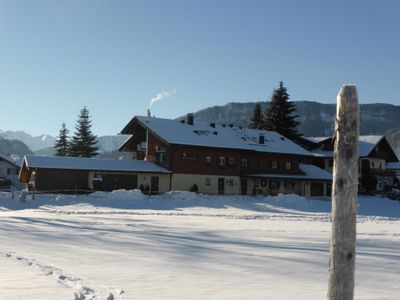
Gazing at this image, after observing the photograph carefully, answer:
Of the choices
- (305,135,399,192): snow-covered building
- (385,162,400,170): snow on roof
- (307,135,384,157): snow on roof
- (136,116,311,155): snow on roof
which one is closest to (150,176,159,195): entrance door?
(136,116,311,155): snow on roof

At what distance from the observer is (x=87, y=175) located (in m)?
52.6

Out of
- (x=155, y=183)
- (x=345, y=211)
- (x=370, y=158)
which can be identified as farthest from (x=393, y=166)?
(x=345, y=211)

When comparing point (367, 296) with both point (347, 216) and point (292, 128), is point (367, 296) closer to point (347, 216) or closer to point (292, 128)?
point (347, 216)

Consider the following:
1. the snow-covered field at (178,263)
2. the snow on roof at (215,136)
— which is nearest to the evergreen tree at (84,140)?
the snow on roof at (215,136)

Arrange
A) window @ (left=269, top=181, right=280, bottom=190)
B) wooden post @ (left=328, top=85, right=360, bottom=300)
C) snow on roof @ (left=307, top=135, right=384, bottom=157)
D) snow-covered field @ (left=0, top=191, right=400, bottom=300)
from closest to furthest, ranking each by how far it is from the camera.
Result: wooden post @ (left=328, top=85, right=360, bottom=300)
snow-covered field @ (left=0, top=191, right=400, bottom=300)
window @ (left=269, top=181, right=280, bottom=190)
snow on roof @ (left=307, top=135, right=384, bottom=157)

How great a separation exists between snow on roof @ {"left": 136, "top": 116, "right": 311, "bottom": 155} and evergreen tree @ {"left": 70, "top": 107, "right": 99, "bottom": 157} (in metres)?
27.2

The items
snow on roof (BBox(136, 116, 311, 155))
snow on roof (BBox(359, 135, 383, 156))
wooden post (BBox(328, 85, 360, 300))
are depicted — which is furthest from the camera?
snow on roof (BBox(359, 135, 383, 156))

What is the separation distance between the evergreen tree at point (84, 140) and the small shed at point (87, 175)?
101 feet

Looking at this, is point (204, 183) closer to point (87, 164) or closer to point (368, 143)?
point (87, 164)

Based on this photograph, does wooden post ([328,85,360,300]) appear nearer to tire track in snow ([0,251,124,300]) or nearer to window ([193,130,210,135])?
tire track in snow ([0,251,124,300])

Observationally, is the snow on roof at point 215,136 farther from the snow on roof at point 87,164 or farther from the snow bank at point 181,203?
the snow bank at point 181,203

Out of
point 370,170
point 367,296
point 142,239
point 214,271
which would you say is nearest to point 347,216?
point 367,296

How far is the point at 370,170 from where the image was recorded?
7275 cm

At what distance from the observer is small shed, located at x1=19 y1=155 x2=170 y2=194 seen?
50.5 metres
